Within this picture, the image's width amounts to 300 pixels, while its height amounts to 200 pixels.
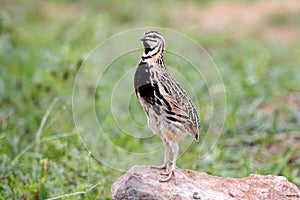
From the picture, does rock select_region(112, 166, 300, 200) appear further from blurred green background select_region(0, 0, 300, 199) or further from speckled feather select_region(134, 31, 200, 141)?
blurred green background select_region(0, 0, 300, 199)

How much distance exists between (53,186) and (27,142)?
112 centimetres

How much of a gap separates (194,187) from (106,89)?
303 cm

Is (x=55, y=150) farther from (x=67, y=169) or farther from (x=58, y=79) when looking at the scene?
(x=58, y=79)

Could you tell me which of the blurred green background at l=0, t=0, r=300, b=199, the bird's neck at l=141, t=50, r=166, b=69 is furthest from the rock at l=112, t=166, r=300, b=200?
the blurred green background at l=0, t=0, r=300, b=199

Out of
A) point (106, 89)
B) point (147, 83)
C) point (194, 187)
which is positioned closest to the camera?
point (147, 83)

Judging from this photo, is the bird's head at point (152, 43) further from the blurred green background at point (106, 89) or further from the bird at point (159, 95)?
the blurred green background at point (106, 89)

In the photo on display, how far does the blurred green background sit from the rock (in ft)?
2.98

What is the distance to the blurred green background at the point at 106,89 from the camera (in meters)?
4.96

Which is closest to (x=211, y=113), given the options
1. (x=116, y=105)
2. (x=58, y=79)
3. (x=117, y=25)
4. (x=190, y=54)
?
(x=116, y=105)

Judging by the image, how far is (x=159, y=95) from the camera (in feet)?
10.6

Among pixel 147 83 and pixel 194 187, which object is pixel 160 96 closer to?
pixel 147 83

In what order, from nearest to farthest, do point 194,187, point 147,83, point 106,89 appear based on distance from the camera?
point 147,83, point 194,187, point 106,89

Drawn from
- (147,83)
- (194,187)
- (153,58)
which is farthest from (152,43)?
(194,187)

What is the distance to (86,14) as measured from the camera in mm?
10391
